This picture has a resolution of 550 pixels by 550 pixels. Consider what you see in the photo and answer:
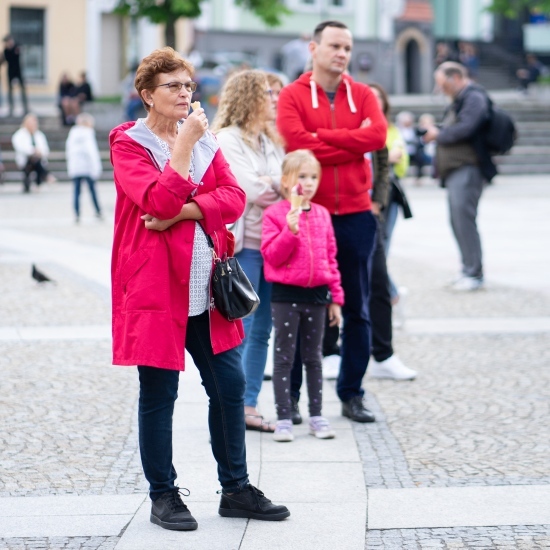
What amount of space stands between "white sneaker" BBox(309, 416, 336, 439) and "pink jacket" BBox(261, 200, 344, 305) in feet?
2.25

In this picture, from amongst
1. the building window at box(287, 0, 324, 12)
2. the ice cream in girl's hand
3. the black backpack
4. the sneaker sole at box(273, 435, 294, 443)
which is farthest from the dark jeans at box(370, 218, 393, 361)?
the building window at box(287, 0, 324, 12)

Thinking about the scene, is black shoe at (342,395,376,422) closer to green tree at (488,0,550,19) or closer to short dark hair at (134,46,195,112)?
short dark hair at (134,46,195,112)

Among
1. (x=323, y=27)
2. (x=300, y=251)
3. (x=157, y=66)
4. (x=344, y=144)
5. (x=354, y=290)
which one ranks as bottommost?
(x=354, y=290)

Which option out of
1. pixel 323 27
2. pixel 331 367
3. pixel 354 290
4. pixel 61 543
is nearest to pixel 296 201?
pixel 354 290

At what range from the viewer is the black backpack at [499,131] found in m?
11.1

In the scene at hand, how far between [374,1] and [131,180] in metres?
46.8

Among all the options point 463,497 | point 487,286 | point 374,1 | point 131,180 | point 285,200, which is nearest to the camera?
point 131,180

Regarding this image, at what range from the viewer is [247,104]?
19.7 ft

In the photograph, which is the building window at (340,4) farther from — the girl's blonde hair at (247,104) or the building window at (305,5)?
the girl's blonde hair at (247,104)

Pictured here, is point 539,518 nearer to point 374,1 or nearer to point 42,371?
point 42,371

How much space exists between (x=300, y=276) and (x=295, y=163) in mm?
536

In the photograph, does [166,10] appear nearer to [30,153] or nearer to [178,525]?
[30,153]

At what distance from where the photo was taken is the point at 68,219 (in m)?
18.7

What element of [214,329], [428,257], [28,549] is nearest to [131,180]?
[214,329]
